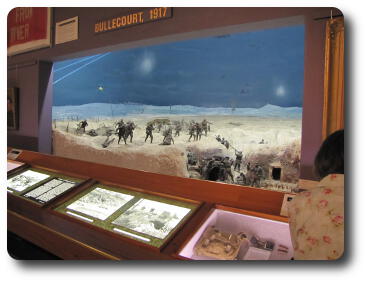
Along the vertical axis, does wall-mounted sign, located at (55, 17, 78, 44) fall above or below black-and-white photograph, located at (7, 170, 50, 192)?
above

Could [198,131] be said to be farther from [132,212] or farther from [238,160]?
[132,212]

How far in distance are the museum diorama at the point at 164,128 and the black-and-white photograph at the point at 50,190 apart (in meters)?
0.01

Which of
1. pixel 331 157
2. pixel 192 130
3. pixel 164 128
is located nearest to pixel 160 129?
pixel 164 128

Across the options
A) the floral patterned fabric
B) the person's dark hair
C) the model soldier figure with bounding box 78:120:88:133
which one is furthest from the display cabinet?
the model soldier figure with bounding box 78:120:88:133

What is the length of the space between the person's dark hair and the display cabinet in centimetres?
28

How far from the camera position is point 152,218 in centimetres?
152

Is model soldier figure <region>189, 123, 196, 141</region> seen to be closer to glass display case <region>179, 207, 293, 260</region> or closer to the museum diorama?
the museum diorama

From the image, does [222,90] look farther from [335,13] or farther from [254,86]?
[335,13]

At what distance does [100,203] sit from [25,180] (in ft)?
2.72

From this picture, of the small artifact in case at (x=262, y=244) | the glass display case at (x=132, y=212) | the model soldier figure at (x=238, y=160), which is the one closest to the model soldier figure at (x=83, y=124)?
the glass display case at (x=132, y=212)

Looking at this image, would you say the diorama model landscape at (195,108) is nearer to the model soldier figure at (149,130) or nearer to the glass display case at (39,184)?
the model soldier figure at (149,130)

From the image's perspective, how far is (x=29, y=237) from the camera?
1.63 metres

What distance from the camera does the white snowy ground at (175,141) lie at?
2.57 metres

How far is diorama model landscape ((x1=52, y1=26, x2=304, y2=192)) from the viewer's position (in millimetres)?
2529
